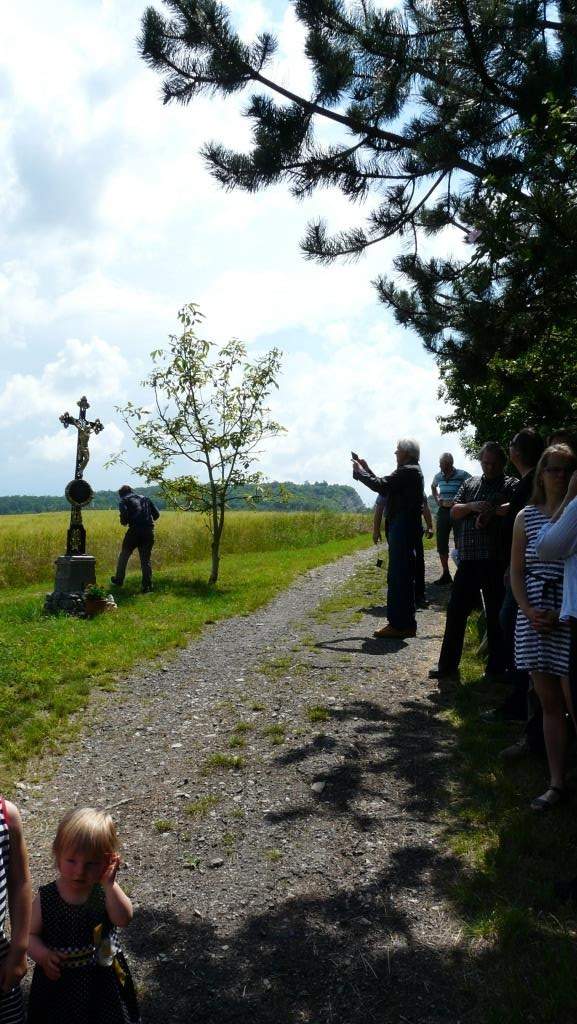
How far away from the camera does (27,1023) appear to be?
252cm

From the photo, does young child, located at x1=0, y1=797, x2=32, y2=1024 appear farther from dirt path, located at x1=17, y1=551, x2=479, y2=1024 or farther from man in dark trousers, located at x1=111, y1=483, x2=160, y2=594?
man in dark trousers, located at x1=111, y1=483, x2=160, y2=594

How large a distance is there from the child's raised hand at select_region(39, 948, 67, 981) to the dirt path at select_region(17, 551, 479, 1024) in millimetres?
826

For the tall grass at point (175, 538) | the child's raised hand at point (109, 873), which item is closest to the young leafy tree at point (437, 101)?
the child's raised hand at point (109, 873)

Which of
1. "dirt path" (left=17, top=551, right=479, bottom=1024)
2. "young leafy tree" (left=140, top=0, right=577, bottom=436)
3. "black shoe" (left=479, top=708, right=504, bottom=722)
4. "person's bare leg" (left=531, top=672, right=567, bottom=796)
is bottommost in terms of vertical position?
"dirt path" (left=17, top=551, right=479, bottom=1024)

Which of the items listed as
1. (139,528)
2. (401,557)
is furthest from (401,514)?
(139,528)

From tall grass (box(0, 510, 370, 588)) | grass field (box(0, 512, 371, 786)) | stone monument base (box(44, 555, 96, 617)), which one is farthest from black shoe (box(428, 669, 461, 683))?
tall grass (box(0, 510, 370, 588))

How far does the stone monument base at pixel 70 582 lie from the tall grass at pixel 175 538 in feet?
22.9

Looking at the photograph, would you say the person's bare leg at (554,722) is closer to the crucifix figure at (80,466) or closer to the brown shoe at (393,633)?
the brown shoe at (393,633)

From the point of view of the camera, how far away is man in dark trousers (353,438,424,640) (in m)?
8.59

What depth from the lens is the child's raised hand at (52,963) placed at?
243 cm

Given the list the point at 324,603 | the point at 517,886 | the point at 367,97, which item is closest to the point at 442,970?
the point at 517,886

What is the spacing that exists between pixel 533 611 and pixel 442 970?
2068 millimetres

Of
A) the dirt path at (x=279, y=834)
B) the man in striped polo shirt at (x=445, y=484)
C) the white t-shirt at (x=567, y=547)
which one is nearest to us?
the dirt path at (x=279, y=834)

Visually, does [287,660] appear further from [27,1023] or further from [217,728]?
[27,1023]
